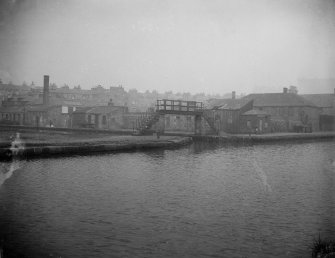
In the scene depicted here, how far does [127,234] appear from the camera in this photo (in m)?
11.6

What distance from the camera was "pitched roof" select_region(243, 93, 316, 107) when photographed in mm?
67800

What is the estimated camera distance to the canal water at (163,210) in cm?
1073

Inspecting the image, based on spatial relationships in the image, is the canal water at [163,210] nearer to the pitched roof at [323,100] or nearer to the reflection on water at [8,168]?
the reflection on water at [8,168]

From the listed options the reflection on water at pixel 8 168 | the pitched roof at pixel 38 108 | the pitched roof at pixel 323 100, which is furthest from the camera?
the pitched roof at pixel 323 100

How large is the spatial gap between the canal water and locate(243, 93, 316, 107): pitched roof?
45.3 meters

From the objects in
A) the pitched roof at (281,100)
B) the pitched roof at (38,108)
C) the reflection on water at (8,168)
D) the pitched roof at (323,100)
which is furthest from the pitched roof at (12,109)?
the pitched roof at (323,100)

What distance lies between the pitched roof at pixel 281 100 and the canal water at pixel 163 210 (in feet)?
149

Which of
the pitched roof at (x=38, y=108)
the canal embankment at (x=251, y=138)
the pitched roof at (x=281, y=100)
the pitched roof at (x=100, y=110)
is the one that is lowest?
the canal embankment at (x=251, y=138)

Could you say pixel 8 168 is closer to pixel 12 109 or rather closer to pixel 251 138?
pixel 251 138

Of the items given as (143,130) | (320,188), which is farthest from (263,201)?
(143,130)

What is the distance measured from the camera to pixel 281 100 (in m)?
70.0

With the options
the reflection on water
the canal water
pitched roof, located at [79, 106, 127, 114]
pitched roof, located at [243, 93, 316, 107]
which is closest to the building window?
pitched roof, located at [243, 93, 316, 107]

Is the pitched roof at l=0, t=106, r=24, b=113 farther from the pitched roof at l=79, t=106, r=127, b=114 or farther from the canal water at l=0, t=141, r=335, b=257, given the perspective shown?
the canal water at l=0, t=141, r=335, b=257

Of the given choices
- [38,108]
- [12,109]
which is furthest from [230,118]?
[12,109]
